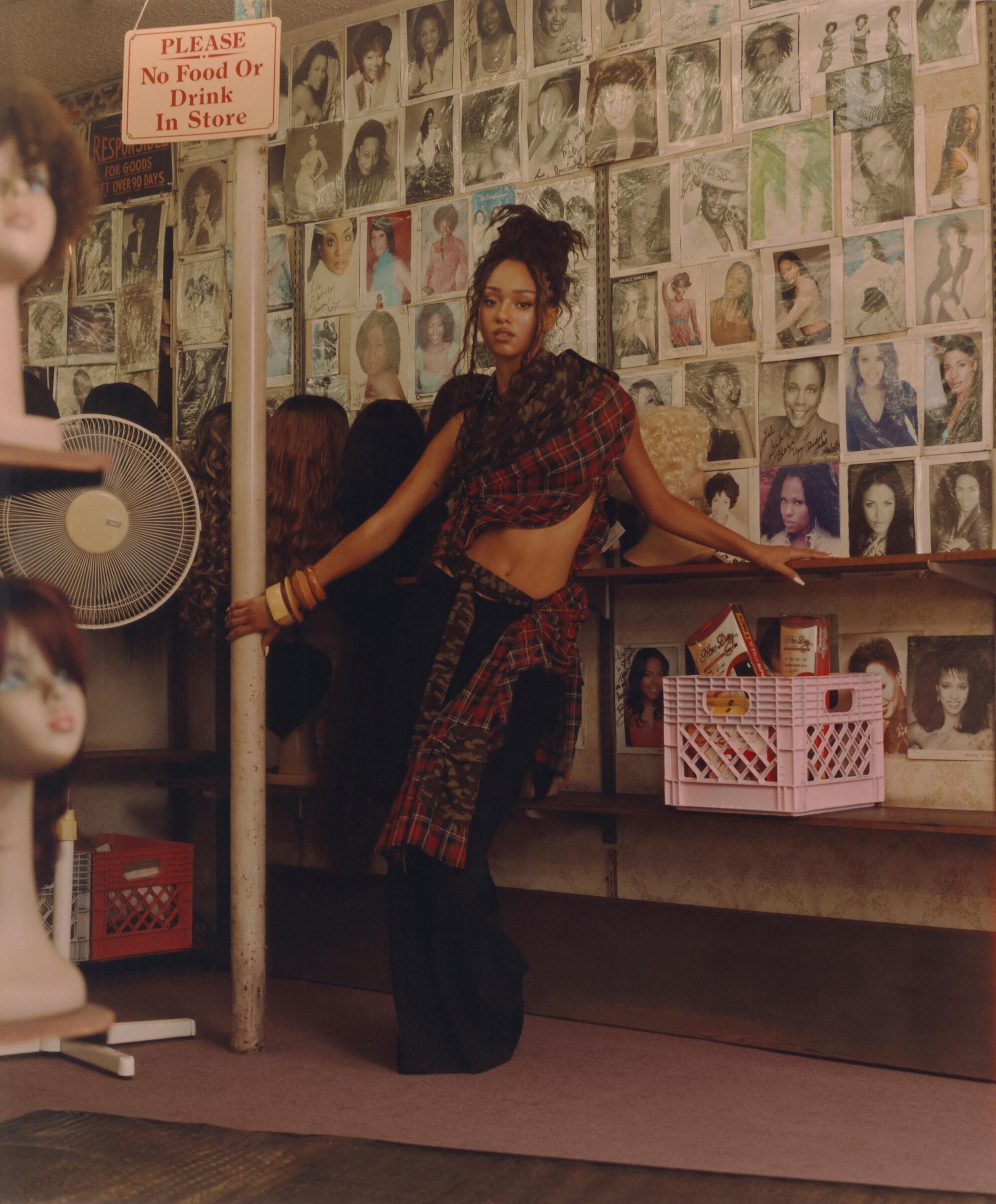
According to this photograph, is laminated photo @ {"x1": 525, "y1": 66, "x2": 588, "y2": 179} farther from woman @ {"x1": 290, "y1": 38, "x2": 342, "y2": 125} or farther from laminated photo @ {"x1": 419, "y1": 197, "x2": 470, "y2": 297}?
woman @ {"x1": 290, "y1": 38, "x2": 342, "y2": 125}

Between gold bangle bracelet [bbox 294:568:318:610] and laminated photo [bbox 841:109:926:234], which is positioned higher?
laminated photo [bbox 841:109:926:234]

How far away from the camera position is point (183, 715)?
4.13 meters

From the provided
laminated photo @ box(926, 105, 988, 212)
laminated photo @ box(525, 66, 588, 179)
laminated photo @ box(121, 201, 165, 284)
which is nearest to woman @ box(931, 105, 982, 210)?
laminated photo @ box(926, 105, 988, 212)

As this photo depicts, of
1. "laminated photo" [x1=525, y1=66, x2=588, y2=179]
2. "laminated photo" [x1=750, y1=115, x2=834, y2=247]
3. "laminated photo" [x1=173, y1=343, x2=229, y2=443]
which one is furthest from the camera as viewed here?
"laminated photo" [x1=173, y1=343, x2=229, y2=443]

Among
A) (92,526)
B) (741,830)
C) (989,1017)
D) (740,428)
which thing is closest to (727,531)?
(740,428)

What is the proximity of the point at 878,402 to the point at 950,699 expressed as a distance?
0.72 m

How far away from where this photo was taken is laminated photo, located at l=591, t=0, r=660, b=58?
3359 mm

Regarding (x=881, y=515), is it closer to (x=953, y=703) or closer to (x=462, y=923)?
(x=953, y=703)

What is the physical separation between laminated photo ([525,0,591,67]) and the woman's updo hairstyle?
912mm

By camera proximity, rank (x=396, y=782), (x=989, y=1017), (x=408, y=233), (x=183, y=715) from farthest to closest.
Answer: (x=183, y=715)
(x=408, y=233)
(x=396, y=782)
(x=989, y=1017)

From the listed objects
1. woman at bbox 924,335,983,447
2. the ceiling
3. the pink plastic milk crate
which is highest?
the ceiling

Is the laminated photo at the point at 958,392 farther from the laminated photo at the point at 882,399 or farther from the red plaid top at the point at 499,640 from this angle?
the red plaid top at the point at 499,640

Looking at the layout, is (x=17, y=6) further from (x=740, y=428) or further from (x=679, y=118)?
(x=740, y=428)

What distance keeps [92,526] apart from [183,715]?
8.47ft
